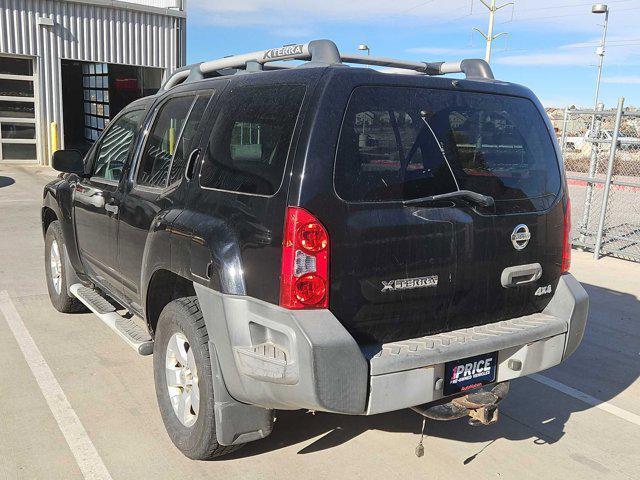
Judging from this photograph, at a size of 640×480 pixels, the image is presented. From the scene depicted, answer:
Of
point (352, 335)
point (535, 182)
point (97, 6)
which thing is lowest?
point (352, 335)

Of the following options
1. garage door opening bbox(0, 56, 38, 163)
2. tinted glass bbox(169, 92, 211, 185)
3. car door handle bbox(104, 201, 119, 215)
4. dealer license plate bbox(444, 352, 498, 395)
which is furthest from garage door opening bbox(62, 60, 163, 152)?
dealer license plate bbox(444, 352, 498, 395)

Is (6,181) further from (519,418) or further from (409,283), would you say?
(409,283)

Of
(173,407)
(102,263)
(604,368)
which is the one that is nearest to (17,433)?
(173,407)

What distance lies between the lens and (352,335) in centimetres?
275

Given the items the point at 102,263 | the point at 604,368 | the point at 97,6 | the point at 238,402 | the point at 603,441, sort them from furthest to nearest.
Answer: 1. the point at 97,6
2. the point at 604,368
3. the point at 102,263
4. the point at 603,441
5. the point at 238,402

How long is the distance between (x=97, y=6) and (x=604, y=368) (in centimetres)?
1848

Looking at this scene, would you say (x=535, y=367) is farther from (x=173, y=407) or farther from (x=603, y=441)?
(x=173, y=407)

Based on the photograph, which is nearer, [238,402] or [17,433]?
[238,402]

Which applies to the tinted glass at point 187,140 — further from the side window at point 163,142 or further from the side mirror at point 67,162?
the side mirror at point 67,162

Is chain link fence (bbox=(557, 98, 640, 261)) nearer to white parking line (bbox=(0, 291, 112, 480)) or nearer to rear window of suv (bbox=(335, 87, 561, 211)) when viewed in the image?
rear window of suv (bbox=(335, 87, 561, 211))

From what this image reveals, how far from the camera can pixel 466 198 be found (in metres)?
3.03

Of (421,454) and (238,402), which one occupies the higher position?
(238,402)

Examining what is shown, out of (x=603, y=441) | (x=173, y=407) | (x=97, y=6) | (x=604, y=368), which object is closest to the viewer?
Answer: (x=173, y=407)

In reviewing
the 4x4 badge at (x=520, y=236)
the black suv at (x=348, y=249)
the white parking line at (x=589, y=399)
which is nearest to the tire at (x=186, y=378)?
the black suv at (x=348, y=249)
